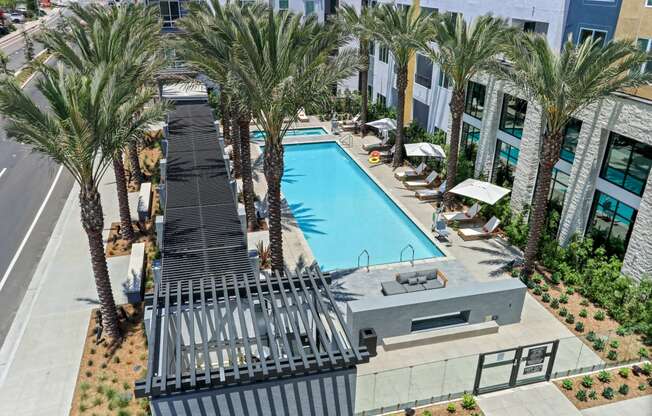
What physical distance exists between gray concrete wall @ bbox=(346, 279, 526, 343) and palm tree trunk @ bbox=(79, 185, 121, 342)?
749cm

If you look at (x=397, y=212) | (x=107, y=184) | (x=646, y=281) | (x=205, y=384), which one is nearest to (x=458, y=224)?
(x=397, y=212)

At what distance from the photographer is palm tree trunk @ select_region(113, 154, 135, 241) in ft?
66.4

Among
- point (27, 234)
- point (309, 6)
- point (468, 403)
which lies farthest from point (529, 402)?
point (309, 6)

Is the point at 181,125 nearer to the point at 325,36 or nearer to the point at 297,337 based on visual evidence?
the point at 325,36

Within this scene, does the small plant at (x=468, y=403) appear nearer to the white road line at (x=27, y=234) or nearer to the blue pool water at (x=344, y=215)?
the blue pool water at (x=344, y=215)

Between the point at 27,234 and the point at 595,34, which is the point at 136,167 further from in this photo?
the point at 595,34

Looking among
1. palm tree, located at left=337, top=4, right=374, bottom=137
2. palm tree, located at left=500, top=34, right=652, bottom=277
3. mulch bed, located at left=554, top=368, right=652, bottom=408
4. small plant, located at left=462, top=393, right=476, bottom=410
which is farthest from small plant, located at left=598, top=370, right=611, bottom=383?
palm tree, located at left=337, top=4, right=374, bottom=137

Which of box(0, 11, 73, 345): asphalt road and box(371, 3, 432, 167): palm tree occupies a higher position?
box(371, 3, 432, 167): palm tree

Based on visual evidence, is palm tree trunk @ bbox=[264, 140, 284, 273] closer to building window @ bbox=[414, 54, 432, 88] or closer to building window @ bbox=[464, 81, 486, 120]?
building window @ bbox=[464, 81, 486, 120]

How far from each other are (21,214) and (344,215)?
1648 cm

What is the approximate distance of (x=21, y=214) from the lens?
2525cm

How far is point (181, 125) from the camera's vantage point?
31.3 meters

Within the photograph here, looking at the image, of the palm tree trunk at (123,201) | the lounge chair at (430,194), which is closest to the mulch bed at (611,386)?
the lounge chair at (430,194)

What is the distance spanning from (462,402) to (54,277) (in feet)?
51.7
